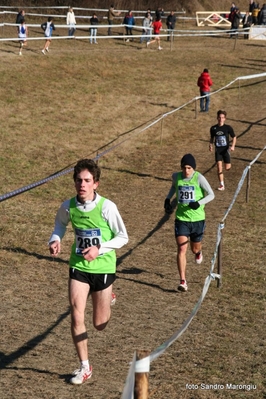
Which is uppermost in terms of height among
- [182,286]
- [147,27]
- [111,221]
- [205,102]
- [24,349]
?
[111,221]

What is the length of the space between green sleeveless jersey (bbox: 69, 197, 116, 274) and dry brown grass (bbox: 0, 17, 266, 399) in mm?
1216

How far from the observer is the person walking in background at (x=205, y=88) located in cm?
2776

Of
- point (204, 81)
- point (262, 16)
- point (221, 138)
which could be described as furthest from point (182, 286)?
point (262, 16)

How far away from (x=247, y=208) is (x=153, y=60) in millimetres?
20307

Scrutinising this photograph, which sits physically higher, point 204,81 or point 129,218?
point 204,81

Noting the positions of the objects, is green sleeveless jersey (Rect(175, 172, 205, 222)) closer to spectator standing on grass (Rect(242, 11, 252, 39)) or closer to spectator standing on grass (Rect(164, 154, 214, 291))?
spectator standing on grass (Rect(164, 154, 214, 291))

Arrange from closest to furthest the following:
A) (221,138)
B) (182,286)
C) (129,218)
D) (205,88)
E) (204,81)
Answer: (182,286), (129,218), (221,138), (204,81), (205,88)

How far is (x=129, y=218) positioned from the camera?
1588 cm

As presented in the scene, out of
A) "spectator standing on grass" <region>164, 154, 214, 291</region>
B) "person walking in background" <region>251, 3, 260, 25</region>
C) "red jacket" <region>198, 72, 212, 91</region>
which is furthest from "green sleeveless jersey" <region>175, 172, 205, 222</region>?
"person walking in background" <region>251, 3, 260, 25</region>


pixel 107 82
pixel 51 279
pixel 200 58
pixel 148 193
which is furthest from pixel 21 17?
pixel 51 279

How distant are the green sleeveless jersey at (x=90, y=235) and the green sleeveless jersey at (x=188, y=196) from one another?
3551 mm

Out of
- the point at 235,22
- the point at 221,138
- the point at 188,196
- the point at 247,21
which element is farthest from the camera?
the point at 247,21

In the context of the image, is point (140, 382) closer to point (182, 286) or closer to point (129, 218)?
point (182, 286)

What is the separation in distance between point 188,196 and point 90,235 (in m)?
3.67
